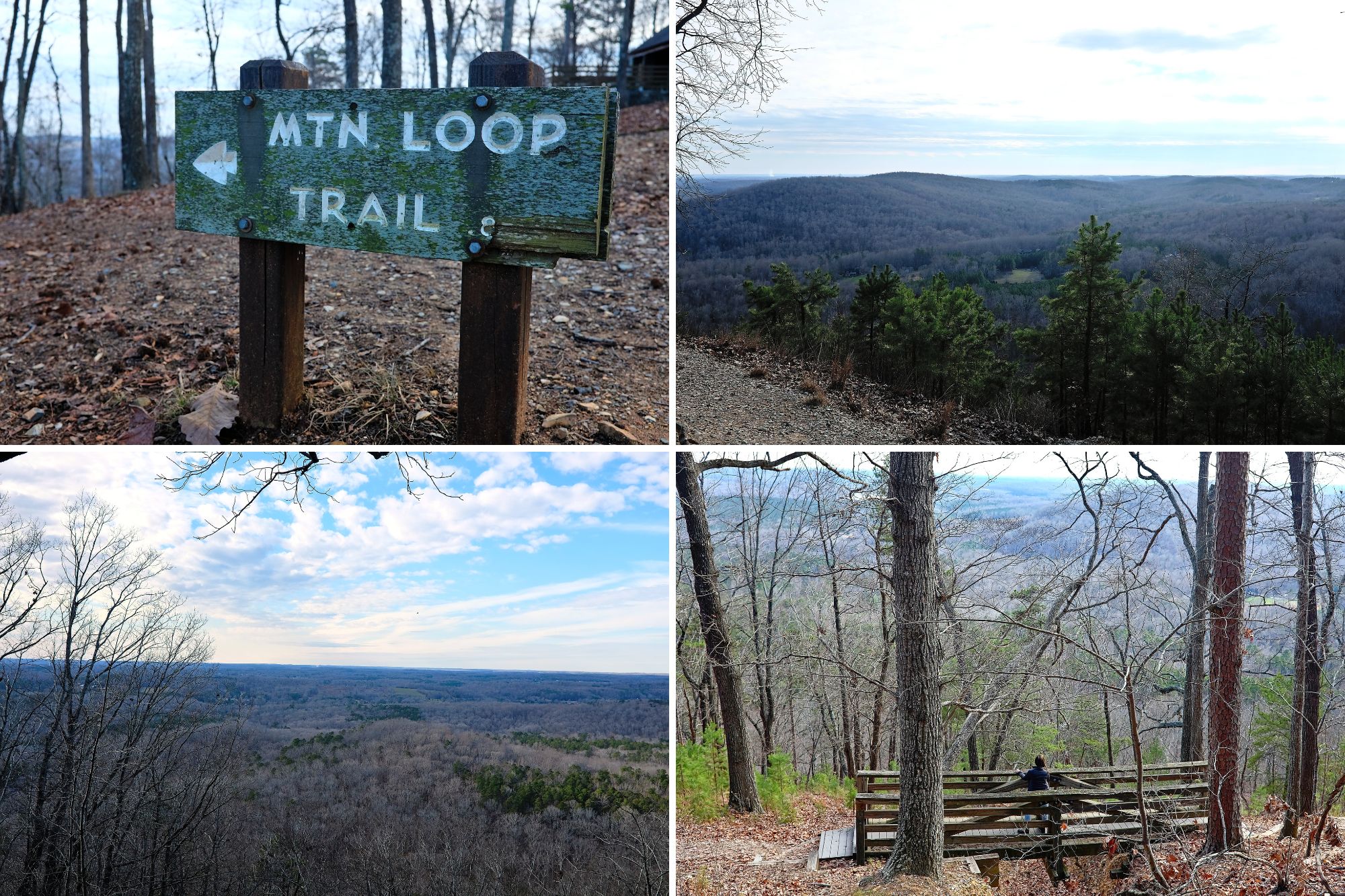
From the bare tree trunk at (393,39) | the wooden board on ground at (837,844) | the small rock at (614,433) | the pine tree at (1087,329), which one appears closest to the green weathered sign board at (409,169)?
the small rock at (614,433)

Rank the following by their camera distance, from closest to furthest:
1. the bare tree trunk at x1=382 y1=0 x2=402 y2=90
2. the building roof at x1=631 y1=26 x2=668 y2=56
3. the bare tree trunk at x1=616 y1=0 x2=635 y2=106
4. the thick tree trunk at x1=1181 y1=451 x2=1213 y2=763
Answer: the thick tree trunk at x1=1181 y1=451 x2=1213 y2=763
the bare tree trunk at x1=382 y1=0 x2=402 y2=90
the bare tree trunk at x1=616 y1=0 x2=635 y2=106
the building roof at x1=631 y1=26 x2=668 y2=56

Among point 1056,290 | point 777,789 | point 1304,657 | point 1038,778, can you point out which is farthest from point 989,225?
point 777,789

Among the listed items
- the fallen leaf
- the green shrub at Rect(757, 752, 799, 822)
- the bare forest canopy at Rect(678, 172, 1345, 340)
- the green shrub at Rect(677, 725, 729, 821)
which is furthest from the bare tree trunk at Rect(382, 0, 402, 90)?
the green shrub at Rect(757, 752, 799, 822)

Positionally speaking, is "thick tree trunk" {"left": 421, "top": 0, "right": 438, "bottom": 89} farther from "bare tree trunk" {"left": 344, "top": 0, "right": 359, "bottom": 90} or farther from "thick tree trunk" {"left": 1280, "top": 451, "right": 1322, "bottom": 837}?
"thick tree trunk" {"left": 1280, "top": 451, "right": 1322, "bottom": 837}

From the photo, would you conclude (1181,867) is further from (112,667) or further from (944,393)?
(112,667)

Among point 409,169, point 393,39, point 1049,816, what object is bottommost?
point 1049,816

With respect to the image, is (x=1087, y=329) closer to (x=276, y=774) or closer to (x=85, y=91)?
(x=276, y=774)

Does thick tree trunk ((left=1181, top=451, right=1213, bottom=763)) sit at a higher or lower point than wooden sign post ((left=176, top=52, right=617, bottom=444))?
lower
